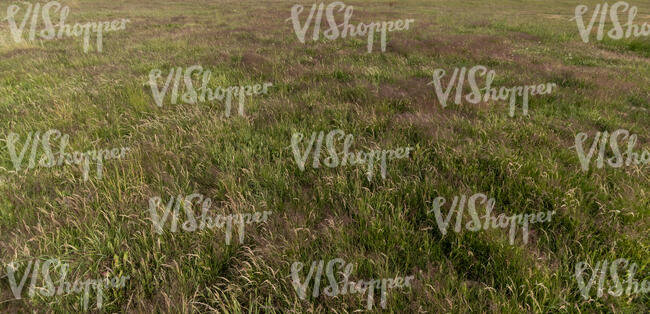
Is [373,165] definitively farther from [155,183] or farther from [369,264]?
[155,183]

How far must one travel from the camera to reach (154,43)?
1242cm

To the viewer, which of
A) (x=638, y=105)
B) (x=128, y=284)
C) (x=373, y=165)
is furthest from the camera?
(x=638, y=105)

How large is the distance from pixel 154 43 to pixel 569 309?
50.1 feet

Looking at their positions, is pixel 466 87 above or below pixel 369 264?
above

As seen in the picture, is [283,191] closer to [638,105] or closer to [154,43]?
[638,105]

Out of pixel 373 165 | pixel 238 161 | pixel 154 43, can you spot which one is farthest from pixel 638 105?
pixel 154 43

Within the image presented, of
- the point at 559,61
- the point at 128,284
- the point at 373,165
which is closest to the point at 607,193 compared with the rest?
the point at 373,165

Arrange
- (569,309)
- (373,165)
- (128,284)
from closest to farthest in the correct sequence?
1. (569,309)
2. (128,284)
3. (373,165)

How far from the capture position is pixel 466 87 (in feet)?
23.1

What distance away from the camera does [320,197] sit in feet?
10.2

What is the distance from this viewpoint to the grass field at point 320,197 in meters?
2.09

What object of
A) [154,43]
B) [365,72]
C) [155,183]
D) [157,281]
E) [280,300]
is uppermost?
[154,43]

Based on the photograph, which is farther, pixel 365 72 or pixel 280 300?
pixel 365 72

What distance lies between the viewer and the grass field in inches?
82.2
